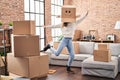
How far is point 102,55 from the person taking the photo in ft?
16.3

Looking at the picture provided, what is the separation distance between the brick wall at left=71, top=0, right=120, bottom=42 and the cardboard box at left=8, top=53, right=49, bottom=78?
4885 millimetres

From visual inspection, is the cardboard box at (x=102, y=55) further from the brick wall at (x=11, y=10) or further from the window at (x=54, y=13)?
the window at (x=54, y=13)

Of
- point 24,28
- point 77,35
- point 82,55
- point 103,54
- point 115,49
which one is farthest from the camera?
point 77,35

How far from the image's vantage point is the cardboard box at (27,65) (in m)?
3.79

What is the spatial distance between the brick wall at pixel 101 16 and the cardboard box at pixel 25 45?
5.22m

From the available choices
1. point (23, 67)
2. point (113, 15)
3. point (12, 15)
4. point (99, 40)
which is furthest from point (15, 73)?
point (113, 15)

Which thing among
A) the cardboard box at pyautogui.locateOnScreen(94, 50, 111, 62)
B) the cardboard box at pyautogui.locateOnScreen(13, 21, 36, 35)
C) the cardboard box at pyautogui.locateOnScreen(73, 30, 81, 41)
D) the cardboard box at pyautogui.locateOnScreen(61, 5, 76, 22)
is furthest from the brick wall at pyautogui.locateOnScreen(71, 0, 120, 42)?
A: the cardboard box at pyautogui.locateOnScreen(13, 21, 36, 35)

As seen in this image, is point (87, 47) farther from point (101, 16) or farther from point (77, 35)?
point (101, 16)

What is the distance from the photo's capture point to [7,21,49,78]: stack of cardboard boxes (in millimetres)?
3645

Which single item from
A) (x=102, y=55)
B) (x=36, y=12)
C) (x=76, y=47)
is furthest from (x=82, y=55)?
(x=36, y=12)

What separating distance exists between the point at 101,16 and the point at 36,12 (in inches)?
119

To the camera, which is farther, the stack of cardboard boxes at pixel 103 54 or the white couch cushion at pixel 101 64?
the stack of cardboard boxes at pixel 103 54

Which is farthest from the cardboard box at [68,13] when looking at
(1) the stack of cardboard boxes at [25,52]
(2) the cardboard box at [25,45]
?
(2) the cardboard box at [25,45]

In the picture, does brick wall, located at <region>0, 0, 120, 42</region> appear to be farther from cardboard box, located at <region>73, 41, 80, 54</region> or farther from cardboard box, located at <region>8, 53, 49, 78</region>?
cardboard box, located at <region>8, 53, 49, 78</region>
